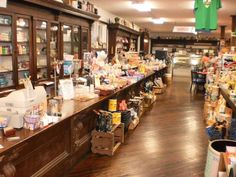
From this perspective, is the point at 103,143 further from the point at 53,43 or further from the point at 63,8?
the point at 63,8

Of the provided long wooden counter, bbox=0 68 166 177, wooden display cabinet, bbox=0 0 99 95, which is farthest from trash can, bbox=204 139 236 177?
wooden display cabinet, bbox=0 0 99 95

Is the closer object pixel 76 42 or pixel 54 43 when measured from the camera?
pixel 54 43

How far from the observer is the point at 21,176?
2.51 m

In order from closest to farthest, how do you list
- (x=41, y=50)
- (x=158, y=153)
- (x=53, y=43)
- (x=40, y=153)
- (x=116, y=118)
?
1. (x=40, y=153)
2. (x=158, y=153)
3. (x=116, y=118)
4. (x=41, y=50)
5. (x=53, y=43)

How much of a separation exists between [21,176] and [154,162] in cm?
201

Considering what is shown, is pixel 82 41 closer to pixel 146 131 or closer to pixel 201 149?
pixel 146 131

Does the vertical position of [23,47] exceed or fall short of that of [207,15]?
it falls short

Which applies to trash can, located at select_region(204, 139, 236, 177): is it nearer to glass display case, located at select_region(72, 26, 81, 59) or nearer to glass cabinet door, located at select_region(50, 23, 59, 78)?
glass cabinet door, located at select_region(50, 23, 59, 78)

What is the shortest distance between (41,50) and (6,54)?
114 cm

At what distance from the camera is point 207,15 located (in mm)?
5238

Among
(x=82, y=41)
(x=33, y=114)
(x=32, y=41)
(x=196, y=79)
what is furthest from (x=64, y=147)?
(x=196, y=79)

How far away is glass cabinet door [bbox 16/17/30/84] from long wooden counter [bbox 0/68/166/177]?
175cm

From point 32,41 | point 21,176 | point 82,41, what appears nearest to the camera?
point 21,176

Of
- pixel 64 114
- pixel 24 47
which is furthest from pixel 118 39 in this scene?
pixel 64 114
